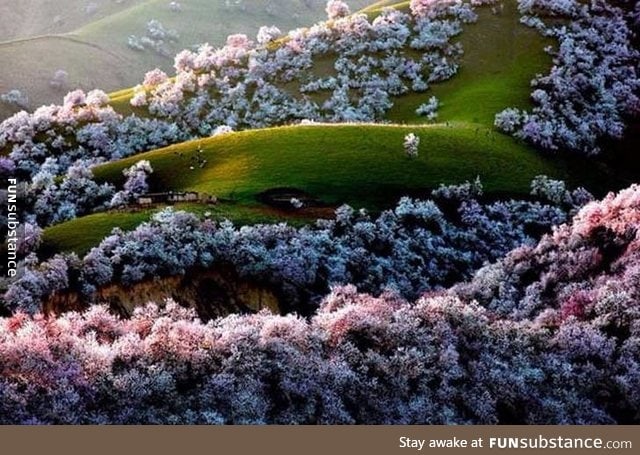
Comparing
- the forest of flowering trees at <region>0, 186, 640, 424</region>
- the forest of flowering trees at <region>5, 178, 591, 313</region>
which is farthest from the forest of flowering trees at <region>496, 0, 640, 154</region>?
the forest of flowering trees at <region>0, 186, 640, 424</region>

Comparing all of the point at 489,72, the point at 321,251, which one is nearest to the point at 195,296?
the point at 321,251

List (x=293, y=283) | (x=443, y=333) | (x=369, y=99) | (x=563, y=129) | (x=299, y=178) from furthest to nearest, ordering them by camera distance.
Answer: (x=369, y=99)
(x=563, y=129)
(x=299, y=178)
(x=293, y=283)
(x=443, y=333)

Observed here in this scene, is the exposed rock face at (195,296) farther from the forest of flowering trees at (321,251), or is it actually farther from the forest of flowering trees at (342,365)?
the forest of flowering trees at (342,365)

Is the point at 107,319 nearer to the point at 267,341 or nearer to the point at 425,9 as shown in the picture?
the point at 267,341

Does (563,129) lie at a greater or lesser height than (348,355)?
lesser

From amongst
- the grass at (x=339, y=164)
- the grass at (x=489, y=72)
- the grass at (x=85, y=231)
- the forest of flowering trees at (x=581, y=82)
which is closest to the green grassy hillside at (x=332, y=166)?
the grass at (x=339, y=164)

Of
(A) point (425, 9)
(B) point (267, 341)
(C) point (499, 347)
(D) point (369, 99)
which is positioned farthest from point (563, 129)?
(B) point (267, 341)

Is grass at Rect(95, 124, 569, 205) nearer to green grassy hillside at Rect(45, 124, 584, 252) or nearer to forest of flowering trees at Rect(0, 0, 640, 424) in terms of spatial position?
green grassy hillside at Rect(45, 124, 584, 252)
